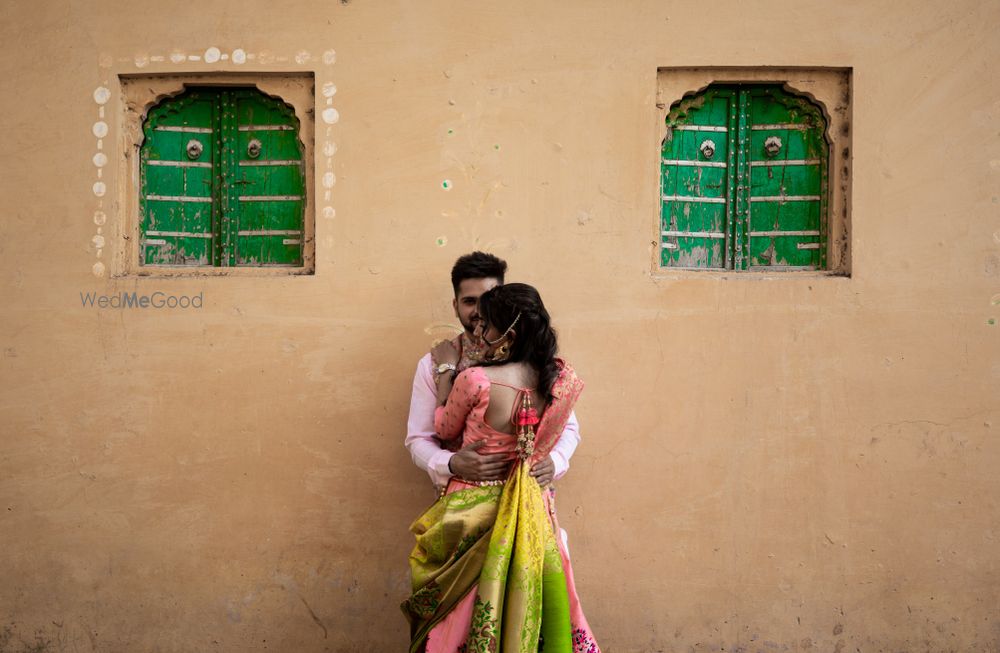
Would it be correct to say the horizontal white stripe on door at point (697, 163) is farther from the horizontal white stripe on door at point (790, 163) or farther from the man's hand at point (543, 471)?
the man's hand at point (543, 471)

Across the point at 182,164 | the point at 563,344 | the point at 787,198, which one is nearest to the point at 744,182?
the point at 787,198

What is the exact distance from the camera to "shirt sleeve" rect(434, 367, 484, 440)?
2.82 metres

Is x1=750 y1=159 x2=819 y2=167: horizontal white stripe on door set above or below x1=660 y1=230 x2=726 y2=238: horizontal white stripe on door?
above

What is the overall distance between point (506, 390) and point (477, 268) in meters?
0.62

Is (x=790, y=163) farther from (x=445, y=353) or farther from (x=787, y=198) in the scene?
(x=445, y=353)

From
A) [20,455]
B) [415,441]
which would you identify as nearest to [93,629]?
[20,455]

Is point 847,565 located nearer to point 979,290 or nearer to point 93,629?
point 979,290

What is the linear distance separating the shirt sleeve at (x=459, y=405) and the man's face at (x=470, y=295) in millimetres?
381

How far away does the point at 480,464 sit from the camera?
9.56 ft

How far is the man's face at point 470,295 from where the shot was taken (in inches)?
129

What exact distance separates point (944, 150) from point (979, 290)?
24.5 inches

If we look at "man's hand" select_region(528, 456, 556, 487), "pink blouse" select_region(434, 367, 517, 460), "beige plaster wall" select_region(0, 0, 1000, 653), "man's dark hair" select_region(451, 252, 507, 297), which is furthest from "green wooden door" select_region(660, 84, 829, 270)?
"pink blouse" select_region(434, 367, 517, 460)

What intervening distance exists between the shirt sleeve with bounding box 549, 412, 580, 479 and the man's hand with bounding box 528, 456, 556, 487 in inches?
1.3

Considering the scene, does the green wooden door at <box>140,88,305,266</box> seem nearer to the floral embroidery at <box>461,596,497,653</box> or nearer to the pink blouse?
the pink blouse
